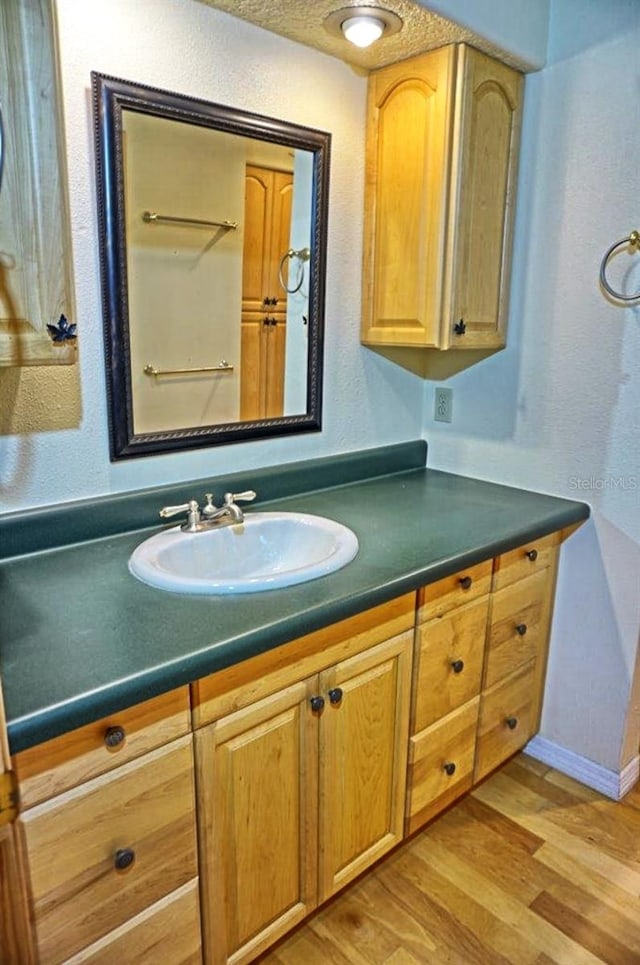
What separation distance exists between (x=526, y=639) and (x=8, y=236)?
1661mm

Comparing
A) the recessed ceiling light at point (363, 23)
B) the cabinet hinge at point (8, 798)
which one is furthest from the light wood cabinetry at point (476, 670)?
the recessed ceiling light at point (363, 23)

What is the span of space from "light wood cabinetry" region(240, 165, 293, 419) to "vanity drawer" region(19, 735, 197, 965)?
3.19 feet

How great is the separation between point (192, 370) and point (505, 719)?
1.34 m

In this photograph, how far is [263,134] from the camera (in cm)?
166

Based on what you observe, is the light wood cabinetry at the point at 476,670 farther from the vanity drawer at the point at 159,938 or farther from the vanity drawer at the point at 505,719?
the vanity drawer at the point at 159,938

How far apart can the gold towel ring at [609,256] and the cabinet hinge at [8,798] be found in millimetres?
1736

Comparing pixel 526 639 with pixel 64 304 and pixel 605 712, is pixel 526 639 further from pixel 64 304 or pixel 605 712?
pixel 64 304

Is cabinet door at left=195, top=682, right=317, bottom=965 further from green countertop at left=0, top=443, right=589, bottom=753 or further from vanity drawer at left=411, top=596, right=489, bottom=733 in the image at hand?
→ vanity drawer at left=411, top=596, right=489, bottom=733

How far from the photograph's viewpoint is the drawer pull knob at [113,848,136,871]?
1.05 meters

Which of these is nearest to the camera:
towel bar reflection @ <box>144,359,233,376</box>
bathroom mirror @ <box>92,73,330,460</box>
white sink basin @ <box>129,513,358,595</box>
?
white sink basin @ <box>129,513,358,595</box>

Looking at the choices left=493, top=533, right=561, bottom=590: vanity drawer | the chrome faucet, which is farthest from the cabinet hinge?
left=493, top=533, right=561, bottom=590: vanity drawer

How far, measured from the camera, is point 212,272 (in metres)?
1.62

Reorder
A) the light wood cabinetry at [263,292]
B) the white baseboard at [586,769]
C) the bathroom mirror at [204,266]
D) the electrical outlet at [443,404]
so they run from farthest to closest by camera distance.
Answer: the electrical outlet at [443,404]
the white baseboard at [586,769]
the light wood cabinetry at [263,292]
the bathroom mirror at [204,266]

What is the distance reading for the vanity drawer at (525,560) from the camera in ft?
5.72
